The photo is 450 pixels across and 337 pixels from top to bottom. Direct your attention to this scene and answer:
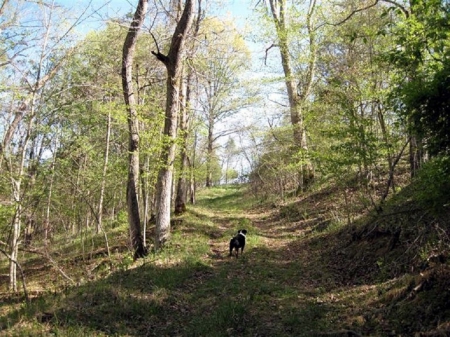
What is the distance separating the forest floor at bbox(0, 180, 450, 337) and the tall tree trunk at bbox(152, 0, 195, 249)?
0.81 meters

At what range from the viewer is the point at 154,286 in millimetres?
7297

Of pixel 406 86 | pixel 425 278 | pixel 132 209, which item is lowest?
pixel 425 278

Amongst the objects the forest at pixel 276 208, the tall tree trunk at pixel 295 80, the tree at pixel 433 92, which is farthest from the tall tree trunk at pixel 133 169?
the tall tree trunk at pixel 295 80

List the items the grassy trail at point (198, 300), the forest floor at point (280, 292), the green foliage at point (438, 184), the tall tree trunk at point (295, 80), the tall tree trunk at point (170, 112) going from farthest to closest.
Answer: the tall tree trunk at point (295, 80), the tall tree trunk at point (170, 112), the grassy trail at point (198, 300), the forest floor at point (280, 292), the green foliage at point (438, 184)

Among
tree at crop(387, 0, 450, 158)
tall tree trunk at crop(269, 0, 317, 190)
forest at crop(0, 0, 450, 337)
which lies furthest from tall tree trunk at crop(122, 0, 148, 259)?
tall tree trunk at crop(269, 0, 317, 190)

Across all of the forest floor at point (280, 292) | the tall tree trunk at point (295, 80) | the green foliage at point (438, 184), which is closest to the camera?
the green foliage at point (438, 184)

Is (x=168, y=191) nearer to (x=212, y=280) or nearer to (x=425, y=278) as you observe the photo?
(x=212, y=280)

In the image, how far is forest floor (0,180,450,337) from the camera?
497 cm

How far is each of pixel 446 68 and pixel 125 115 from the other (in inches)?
301

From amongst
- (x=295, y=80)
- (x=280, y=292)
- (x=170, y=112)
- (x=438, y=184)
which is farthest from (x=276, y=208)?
(x=438, y=184)

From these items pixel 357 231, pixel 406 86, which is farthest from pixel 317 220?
pixel 406 86

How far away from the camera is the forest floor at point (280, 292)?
4969mm

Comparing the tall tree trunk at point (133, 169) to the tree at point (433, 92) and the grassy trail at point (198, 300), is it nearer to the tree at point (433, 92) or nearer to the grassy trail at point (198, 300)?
the grassy trail at point (198, 300)

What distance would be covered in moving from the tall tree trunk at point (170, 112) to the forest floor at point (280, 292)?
81 cm
